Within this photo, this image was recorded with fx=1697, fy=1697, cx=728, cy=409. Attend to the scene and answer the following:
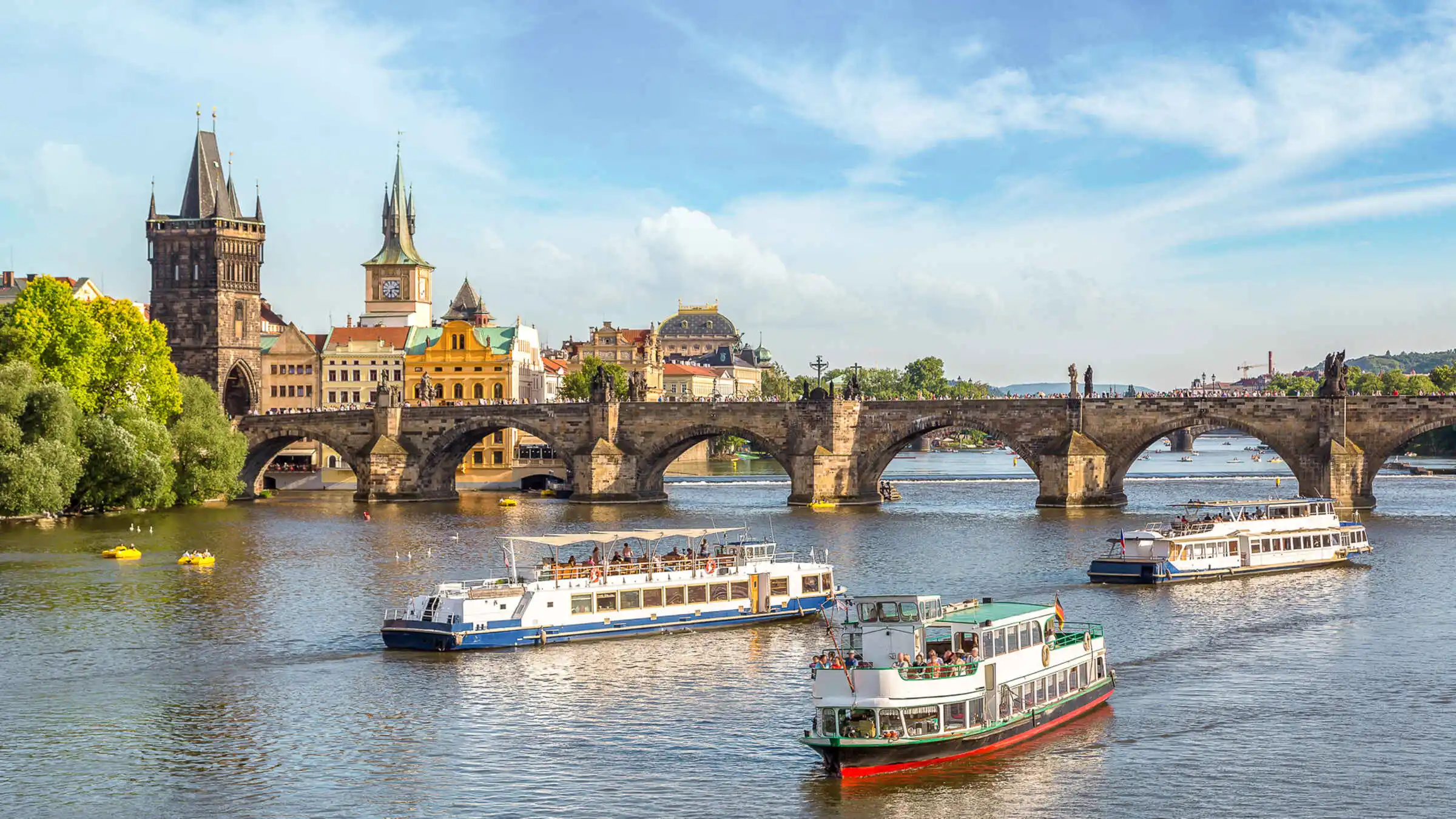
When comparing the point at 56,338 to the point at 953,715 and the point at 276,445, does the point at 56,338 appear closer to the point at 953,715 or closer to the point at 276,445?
the point at 276,445

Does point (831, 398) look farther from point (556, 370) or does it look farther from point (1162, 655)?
point (556, 370)

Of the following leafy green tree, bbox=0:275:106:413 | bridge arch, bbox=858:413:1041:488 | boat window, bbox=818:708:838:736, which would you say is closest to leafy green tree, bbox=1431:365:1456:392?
bridge arch, bbox=858:413:1041:488

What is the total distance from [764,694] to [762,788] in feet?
28.4

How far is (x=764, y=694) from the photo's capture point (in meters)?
43.5

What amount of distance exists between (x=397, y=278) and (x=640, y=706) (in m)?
142

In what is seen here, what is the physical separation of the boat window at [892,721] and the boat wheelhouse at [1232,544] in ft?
104

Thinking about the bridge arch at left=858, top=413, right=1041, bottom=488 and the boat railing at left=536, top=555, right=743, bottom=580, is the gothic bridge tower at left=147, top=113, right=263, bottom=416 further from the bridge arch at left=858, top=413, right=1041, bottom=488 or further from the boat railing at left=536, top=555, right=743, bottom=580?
the boat railing at left=536, top=555, right=743, bottom=580

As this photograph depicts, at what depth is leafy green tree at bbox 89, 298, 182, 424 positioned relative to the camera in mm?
98375

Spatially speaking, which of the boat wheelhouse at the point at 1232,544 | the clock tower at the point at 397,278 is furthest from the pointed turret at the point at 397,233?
the boat wheelhouse at the point at 1232,544

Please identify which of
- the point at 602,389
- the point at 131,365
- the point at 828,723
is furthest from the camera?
the point at 602,389

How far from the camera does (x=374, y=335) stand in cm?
16738

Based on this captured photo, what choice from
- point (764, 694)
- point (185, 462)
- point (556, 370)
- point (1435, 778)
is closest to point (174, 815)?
point (764, 694)

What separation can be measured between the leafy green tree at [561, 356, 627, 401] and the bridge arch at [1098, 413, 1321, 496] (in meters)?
67.1

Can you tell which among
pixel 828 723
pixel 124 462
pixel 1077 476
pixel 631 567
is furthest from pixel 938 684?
pixel 124 462
